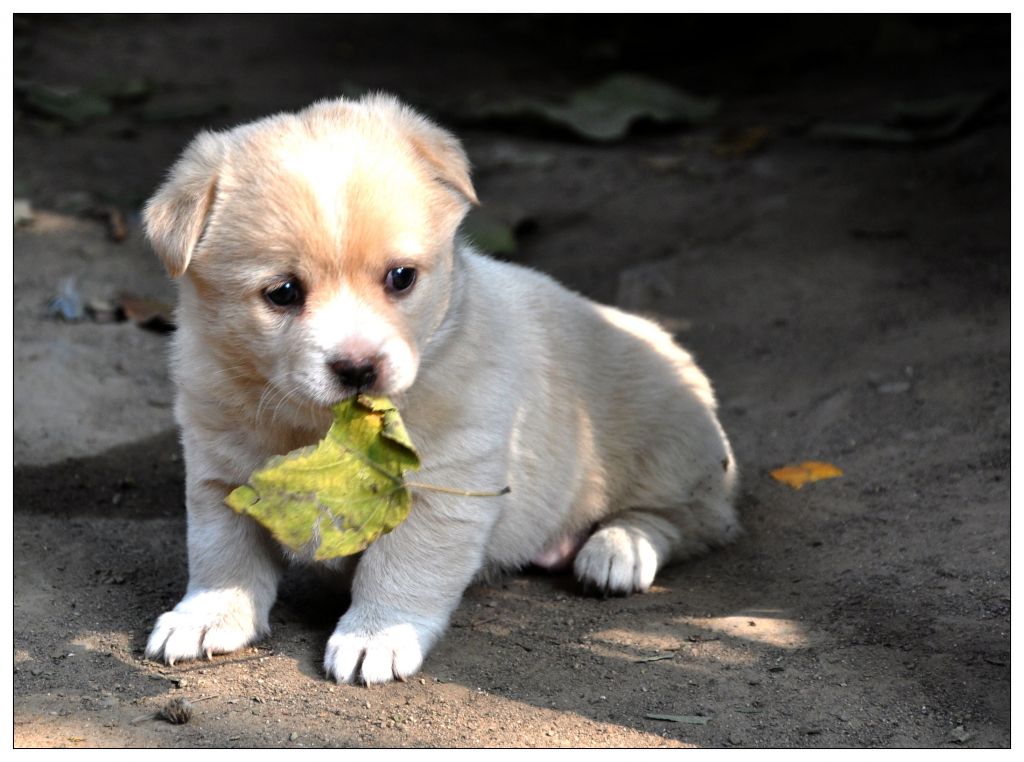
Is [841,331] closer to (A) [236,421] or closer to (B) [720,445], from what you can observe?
(B) [720,445]

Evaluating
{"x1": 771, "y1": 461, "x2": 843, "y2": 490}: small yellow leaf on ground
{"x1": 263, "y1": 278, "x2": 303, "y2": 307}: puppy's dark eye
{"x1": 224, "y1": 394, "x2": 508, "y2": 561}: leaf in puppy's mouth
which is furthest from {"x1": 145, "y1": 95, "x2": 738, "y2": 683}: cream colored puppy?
{"x1": 771, "y1": 461, "x2": 843, "y2": 490}: small yellow leaf on ground

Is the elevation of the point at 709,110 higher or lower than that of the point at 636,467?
higher

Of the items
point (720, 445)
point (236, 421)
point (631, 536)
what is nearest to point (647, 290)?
point (720, 445)

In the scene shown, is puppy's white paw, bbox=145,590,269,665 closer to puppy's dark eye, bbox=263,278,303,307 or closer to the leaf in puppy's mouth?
the leaf in puppy's mouth

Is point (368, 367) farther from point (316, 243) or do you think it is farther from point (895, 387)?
point (895, 387)

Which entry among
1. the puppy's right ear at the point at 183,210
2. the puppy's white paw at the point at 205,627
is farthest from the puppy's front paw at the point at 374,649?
the puppy's right ear at the point at 183,210

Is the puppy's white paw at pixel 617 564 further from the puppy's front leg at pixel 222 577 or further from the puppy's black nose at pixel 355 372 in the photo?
the puppy's black nose at pixel 355 372
